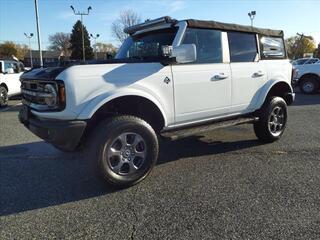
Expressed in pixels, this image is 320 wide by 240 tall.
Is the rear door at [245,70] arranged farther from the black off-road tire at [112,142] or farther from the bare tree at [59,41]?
the bare tree at [59,41]

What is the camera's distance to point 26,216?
363 centimetres

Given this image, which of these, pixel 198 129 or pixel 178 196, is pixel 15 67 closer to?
pixel 198 129

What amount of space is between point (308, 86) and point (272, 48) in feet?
35.4

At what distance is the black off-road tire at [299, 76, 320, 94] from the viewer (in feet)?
52.6

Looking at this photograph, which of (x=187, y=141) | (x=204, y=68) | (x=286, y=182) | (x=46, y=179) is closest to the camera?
(x=286, y=182)

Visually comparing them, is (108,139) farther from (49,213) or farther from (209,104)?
(209,104)

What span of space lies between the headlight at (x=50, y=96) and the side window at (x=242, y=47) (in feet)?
9.15

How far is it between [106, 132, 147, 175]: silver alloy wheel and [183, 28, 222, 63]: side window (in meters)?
1.50

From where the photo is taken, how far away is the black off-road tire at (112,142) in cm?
408

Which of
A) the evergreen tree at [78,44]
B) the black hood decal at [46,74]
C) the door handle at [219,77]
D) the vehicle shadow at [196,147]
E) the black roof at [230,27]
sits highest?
the evergreen tree at [78,44]

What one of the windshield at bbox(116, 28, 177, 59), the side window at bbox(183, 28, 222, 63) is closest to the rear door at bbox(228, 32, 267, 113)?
the side window at bbox(183, 28, 222, 63)

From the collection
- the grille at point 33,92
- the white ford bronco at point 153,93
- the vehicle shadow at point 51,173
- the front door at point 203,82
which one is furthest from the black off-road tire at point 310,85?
the grille at point 33,92

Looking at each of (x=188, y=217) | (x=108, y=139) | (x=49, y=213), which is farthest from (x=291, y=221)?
(x=49, y=213)

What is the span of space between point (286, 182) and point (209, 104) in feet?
4.98
